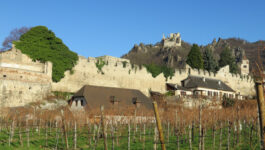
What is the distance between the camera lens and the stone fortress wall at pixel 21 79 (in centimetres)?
2888

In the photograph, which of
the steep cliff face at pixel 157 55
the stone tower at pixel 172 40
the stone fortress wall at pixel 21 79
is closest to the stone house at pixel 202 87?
the stone fortress wall at pixel 21 79

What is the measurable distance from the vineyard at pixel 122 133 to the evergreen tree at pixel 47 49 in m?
8.15

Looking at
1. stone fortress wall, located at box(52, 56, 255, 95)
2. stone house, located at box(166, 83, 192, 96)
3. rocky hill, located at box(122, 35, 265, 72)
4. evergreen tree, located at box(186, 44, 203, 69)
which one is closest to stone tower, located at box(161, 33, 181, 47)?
rocky hill, located at box(122, 35, 265, 72)

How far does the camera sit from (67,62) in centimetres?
3503

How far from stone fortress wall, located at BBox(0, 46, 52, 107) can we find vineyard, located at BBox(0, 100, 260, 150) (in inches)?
150

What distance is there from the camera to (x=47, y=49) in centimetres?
3328

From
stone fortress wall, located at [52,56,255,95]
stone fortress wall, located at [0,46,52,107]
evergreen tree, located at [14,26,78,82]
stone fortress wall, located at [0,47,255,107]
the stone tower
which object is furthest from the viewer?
the stone tower

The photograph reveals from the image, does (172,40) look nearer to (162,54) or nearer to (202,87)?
(162,54)

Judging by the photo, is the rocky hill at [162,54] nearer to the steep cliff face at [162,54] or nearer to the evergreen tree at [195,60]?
the steep cliff face at [162,54]

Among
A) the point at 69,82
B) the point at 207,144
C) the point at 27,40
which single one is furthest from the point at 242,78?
the point at 207,144

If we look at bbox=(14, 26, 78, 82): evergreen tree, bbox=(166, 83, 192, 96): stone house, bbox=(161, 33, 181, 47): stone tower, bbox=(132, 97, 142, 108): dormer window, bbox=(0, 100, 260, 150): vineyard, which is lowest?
bbox=(0, 100, 260, 150): vineyard

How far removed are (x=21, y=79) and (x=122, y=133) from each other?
40.7 feet

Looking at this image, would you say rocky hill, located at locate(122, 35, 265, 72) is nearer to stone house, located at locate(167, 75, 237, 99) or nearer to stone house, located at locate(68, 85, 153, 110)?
stone house, located at locate(167, 75, 237, 99)

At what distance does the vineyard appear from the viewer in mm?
17000
